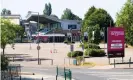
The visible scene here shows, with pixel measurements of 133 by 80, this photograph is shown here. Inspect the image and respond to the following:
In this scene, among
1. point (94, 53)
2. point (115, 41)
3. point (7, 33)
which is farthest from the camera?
point (94, 53)

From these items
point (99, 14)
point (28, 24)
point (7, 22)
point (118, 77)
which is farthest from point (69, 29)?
point (118, 77)

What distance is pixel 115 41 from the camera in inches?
2132

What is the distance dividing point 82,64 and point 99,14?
79833 mm

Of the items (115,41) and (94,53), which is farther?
(94,53)

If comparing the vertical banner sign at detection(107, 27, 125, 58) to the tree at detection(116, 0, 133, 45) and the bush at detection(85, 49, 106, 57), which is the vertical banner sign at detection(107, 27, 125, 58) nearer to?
the bush at detection(85, 49, 106, 57)

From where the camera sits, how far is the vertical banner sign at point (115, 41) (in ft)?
176

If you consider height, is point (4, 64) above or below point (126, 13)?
below

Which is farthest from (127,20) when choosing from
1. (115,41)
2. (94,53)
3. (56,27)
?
(56,27)

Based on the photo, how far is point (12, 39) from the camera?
59.8 metres

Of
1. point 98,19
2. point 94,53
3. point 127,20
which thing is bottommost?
point 94,53

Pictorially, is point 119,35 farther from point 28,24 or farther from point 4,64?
point 28,24

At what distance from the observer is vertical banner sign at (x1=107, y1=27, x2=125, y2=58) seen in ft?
176

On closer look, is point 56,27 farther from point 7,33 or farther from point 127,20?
A: point 7,33

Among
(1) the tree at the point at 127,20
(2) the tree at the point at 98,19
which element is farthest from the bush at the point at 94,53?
(2) the tree at the point at 98,19
